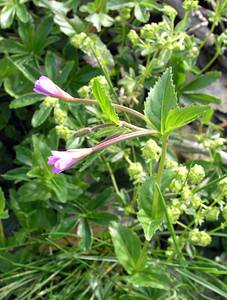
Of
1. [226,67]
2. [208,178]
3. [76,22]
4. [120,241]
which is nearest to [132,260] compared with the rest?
[120,241]

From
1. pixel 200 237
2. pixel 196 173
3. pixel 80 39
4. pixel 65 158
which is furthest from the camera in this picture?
pixel 80 39

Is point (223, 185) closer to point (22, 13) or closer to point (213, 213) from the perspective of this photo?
point (213, 213)

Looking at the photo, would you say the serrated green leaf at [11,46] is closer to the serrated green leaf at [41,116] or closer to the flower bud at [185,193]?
the serrated green leaf at [41,116]

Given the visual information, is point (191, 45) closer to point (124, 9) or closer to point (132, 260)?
point (124, 9)

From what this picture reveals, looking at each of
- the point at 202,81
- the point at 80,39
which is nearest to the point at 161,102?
the point at 80,39

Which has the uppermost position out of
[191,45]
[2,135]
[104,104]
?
[104,104]

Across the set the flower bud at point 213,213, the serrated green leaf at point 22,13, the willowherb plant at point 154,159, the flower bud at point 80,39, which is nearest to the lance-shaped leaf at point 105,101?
the willowherb plant at point 154,159
